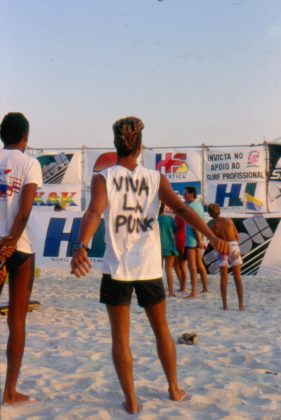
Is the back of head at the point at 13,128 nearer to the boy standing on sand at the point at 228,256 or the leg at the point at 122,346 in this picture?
the leg at the point at 122,346

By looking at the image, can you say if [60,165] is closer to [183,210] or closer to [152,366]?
[152,366]

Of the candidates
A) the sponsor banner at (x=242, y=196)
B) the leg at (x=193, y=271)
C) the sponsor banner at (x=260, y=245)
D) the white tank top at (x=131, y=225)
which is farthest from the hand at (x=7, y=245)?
the sponsor banner at (x=242, y=196)

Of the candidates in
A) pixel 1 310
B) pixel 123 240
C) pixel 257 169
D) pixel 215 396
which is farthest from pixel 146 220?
pixel 257 169

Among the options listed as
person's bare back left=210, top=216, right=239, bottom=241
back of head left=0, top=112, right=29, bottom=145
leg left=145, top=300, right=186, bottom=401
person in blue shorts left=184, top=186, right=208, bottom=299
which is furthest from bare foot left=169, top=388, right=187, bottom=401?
person in blue shorts left=184, top=186, right=208, bottom=299

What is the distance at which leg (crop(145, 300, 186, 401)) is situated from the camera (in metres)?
2.70

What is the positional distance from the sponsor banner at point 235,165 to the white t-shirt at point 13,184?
568 inches

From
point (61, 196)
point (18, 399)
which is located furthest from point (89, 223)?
point (61, 196)

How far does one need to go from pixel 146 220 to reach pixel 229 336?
103 inches

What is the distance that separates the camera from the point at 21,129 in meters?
2.81

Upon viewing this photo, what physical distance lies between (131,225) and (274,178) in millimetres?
14624

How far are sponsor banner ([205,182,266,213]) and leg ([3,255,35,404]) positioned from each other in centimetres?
1430

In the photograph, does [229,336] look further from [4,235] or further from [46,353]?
[4,235]

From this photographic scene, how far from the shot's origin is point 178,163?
56.1 feet

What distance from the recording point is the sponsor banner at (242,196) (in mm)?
16500
